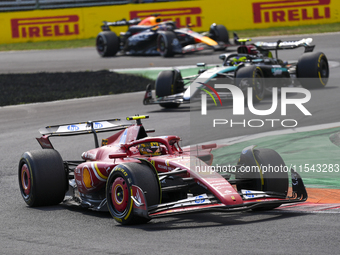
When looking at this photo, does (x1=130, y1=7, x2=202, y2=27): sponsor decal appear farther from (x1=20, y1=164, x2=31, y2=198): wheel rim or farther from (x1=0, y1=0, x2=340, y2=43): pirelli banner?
(x1=20, y1=164, x2=31, y2=198): wheel rim

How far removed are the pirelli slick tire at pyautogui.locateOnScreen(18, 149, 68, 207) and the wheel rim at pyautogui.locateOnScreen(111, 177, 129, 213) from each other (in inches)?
48.9

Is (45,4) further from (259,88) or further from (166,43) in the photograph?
(259,88)

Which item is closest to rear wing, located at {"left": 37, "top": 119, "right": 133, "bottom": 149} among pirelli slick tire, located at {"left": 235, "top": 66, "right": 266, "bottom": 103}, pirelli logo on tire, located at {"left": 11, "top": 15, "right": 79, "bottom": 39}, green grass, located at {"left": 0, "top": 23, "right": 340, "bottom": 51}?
pirelli slick tire, located at {"left": 235, "top": 66, "right": 266, "bottom": 103}

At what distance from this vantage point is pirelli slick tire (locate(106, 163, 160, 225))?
5.54m

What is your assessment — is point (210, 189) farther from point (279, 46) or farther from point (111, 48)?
point (111, 48)

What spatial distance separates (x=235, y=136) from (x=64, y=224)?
16.6 ft

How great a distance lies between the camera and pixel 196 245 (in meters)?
4.80

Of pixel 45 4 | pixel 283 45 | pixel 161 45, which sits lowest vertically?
pixel 283 45

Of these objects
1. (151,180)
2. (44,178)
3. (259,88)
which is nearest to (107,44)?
(259,88)

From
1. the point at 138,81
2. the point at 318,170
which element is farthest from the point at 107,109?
the point at 318,170

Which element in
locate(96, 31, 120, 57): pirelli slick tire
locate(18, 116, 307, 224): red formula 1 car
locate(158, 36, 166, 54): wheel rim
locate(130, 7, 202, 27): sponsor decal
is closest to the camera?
locate(18, 116, 307, 224): red formula 1 car

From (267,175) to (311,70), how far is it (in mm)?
9151

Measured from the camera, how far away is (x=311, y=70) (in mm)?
14656

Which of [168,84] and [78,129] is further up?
[168,84]
